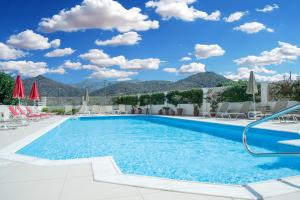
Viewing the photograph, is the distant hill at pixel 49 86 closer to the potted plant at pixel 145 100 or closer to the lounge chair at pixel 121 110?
the lounge chair at pixel 121 110

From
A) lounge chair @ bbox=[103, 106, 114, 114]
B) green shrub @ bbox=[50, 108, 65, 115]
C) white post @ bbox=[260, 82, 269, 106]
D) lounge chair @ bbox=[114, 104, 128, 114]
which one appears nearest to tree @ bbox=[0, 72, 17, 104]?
green shrub @ bbox=[50, 108, 65, 115]

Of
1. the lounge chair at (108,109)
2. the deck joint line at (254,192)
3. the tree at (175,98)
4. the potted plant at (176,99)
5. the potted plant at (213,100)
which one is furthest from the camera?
the lounge chair at (108,109)

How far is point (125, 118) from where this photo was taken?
21.2 metres

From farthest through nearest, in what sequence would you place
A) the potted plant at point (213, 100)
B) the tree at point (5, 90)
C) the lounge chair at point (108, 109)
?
1. the lounge chair at point (108, 109)
2. the tree at point (5, 90)
3. the potted plant at point (213, 100)

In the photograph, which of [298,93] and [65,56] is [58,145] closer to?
[298,93]

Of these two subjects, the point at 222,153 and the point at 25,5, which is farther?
the point at 25,5

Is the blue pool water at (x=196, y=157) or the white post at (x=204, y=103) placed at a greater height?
the white post at (x=204, y=103)

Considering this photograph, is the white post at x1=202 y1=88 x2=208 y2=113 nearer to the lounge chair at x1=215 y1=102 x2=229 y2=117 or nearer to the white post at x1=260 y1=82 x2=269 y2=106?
the lounge chair at x1=215 y1=102 x2=229 y2=117

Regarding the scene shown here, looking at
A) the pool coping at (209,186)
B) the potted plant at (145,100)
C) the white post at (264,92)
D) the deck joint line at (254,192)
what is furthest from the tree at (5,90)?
the deck joint line at (254,192)

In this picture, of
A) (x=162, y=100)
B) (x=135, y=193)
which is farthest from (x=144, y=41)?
(x=135, y=193)

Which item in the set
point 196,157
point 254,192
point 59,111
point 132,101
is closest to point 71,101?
point 59,111

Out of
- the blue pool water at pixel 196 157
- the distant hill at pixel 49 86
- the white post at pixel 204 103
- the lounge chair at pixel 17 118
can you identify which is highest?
the distant hill at pixel 49 86

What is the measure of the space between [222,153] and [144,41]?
18.1 m

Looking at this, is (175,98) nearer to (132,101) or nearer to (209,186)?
(132,101)
